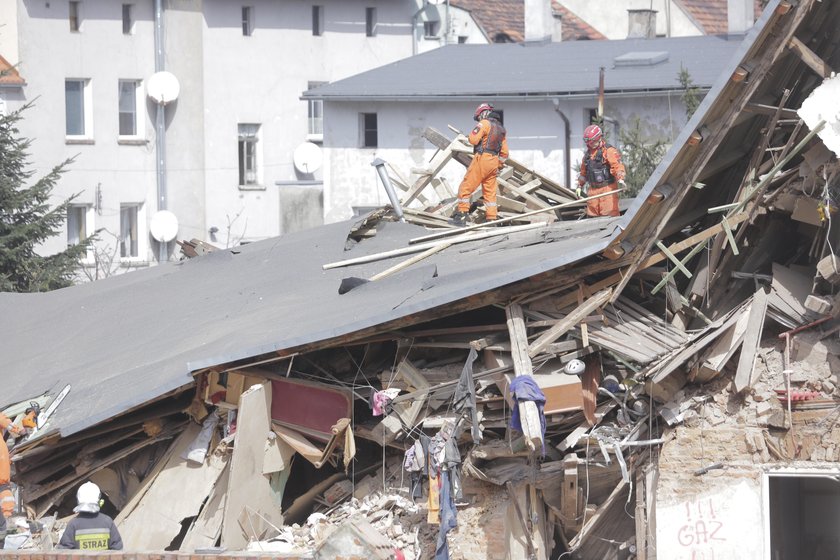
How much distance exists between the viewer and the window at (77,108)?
131 feet

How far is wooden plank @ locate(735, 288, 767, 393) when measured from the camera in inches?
443

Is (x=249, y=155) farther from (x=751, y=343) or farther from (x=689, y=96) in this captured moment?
(x=751, y=343)

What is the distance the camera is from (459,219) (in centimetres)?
1658

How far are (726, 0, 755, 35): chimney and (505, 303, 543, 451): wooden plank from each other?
2690 centimetres

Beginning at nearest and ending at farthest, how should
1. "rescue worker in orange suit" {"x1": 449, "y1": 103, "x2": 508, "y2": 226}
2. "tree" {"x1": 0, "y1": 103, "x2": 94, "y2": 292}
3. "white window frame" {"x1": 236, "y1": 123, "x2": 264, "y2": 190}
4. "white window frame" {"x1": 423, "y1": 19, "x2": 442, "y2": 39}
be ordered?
"rescue worker in orange suit" {"x1": 449, "y1": 103, "x2": 508, "y2": 226}
"tree" {"x1": 0, "y1": 103, "x2": 94, "y2": 292}
"white window frame" {"x1": 236, "y1": 123, "x2": 264, "y2": 190}
"white window frame" {"x1": 423, "y1": 19, "x2": 442, "y2": 39}

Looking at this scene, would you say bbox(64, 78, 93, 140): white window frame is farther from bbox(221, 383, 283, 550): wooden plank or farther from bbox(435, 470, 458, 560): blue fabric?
bbox(435, 470, 458, 560): blue fabric

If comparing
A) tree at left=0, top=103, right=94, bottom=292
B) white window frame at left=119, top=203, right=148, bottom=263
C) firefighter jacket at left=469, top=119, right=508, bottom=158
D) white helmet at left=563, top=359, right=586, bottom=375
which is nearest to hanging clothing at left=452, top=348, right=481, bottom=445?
white helmet at left=563, top=359, right=586, bottom=375

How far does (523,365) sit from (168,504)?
350 centimetres

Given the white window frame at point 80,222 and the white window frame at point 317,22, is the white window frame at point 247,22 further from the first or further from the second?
the white window frame at point 80,222

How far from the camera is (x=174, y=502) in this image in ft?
40.1

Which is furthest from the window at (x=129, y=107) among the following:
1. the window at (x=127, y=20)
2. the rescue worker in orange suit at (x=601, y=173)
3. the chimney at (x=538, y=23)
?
the rescue worker in orange suit at (x=601, y=173)

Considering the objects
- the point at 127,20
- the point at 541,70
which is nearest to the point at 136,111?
the point at 127,20

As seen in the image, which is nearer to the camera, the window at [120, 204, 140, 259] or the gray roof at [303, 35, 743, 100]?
the gray roof at [303, 35, 743, 100]

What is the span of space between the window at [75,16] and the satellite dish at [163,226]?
5.99 metres
